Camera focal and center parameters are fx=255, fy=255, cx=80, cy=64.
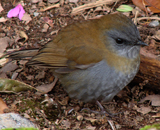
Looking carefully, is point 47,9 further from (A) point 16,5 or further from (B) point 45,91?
(B) point 45,91

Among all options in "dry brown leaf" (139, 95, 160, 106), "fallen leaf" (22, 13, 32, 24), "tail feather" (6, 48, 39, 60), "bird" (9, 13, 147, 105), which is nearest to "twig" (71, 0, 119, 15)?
"fallen leaf" (22, 13, 32, 24)

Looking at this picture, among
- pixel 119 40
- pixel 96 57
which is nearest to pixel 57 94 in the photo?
→ pixel 96 57

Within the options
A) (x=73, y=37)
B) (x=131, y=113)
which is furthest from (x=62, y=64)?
(x=131, y=113)

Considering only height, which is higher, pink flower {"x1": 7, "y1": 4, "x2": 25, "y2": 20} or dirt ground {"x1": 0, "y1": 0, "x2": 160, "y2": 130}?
pink flower {"x1": 7, "y1": 4, "x2": 25, "y2": 20}

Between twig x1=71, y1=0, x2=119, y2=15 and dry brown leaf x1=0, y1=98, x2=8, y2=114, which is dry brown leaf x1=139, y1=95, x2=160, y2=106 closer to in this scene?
dry brown leaf x1=0, y1=98, x2=8, y2=114

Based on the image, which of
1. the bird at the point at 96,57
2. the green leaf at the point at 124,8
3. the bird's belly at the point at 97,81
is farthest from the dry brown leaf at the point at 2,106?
the green leaf at the point at 124,8

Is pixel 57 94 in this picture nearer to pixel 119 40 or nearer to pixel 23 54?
pixel 23 54
